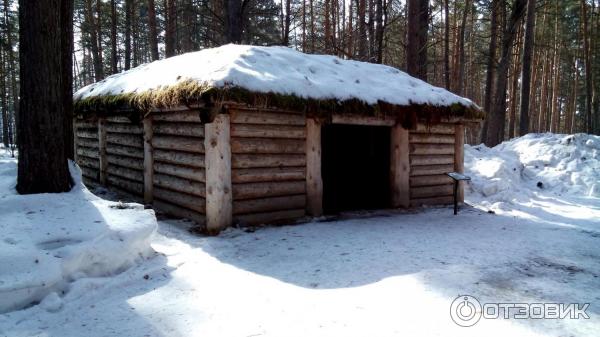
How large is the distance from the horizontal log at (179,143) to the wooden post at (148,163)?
13 centimetres

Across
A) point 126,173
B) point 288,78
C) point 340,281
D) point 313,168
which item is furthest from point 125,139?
point 340,281

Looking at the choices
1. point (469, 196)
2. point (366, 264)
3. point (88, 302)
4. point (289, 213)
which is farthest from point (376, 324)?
point (469, 196)

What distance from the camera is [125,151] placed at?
8.62 m

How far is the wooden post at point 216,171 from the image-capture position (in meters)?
6.04

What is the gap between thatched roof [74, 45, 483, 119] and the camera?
5914 millimetres

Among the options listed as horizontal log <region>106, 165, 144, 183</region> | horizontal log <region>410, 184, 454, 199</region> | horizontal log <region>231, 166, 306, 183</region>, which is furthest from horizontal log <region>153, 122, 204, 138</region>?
horizontal log <region>410, 184, 454, 199</region>

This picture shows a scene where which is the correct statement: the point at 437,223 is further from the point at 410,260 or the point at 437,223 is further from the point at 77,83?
the point at 77,83

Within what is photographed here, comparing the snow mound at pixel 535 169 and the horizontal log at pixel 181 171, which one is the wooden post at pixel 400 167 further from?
the horizontal log at pixel 181 171

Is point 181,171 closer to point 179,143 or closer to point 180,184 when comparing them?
point 180,184

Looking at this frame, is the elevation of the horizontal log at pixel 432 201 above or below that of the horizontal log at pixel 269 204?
below

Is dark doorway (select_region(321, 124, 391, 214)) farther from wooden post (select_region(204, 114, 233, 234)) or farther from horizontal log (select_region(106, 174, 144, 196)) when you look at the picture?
horizontal log (select_region(106, 174, 144, 196))

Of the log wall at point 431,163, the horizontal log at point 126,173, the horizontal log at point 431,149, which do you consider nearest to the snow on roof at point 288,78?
the log wall at point 431,163

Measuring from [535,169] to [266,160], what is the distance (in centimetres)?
917

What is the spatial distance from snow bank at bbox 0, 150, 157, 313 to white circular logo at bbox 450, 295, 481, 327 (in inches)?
128
